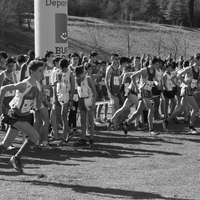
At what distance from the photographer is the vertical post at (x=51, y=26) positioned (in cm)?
1470

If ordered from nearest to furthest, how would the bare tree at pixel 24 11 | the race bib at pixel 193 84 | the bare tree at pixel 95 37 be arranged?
the race bib at pixel 193 84, the bare tree at pixel 95 37, the bare tree at pixel 24 11

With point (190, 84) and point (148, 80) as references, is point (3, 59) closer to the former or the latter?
point (148, 80)

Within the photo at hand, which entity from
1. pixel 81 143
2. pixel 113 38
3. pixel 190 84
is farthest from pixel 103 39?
pixel 81 143

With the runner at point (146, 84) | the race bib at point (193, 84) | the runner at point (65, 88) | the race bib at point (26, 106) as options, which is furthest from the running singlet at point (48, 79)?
the race bib at point (26, 106)

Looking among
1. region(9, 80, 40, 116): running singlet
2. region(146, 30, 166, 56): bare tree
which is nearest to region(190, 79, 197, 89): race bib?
region(9, 80, 40, 116): running singlet

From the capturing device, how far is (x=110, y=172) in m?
8.88

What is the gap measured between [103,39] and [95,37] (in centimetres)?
258

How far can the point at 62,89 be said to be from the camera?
1143 cm

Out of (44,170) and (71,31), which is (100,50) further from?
(44,170)

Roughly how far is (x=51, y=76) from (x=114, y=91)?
2509 millimetres

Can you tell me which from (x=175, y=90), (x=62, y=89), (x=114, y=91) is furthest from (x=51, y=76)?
(x=175, y=90)

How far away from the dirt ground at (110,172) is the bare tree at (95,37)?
41222 mm

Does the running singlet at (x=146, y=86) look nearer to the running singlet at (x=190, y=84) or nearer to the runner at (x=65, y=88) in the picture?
the running singlet at (x=190, y=84)

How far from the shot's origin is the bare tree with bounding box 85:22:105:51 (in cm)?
5422
